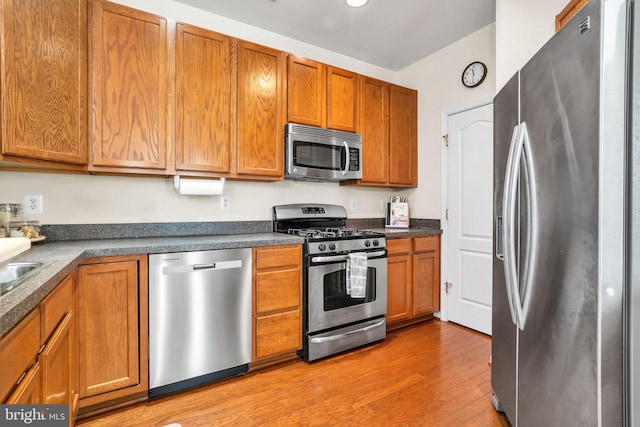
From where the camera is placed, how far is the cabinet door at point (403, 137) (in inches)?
132

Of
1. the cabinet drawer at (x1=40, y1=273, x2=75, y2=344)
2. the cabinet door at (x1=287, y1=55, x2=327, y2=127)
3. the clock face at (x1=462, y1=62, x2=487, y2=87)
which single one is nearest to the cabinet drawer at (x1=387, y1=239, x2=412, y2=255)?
the cabinet door at (x1=287, y1=55, x2=327, y2=127)

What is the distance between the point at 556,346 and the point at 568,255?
0.34 meters

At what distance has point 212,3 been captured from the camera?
2.54 meters

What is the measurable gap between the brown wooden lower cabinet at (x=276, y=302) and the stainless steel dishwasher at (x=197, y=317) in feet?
0.22

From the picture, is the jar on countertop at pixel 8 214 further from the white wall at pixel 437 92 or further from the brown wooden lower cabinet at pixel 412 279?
the white wall at pixel 437 92

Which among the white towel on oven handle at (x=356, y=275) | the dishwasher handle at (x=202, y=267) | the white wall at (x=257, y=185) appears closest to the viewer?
the dishwasher handle at (x=202, y=267)

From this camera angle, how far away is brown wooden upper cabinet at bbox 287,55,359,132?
2723 mm

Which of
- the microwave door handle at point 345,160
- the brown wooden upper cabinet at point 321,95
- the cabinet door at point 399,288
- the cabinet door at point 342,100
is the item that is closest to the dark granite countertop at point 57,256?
the microwave door handle at point 345,160

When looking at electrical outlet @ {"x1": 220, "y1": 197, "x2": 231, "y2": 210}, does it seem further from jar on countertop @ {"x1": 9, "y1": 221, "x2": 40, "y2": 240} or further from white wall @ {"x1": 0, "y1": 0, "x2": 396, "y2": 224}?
jar on countertop @ {"x1": 9, "y1": 221, "x2": 40, "y2": 240}

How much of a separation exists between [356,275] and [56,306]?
1831mm

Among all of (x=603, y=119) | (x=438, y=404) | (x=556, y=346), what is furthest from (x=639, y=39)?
(x=438, y=404)

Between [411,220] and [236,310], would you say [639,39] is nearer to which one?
[236,310]

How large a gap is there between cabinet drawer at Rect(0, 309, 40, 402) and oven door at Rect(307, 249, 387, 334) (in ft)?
→ 5.26

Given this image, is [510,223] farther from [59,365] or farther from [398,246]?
[59,365]
